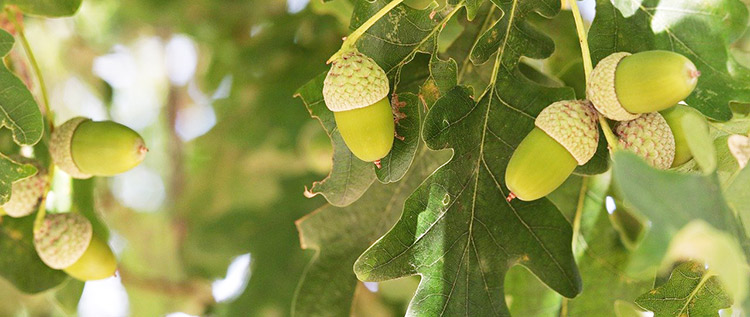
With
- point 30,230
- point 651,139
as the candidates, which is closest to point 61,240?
point 30,230

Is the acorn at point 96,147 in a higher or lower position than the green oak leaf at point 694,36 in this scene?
lower

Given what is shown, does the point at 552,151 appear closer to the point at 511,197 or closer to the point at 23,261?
the point at 511,197

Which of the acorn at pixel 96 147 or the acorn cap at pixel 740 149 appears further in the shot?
the acorn at pixel 96 147

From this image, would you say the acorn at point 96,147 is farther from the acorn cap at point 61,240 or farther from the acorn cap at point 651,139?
the acorn cap at point 651,139

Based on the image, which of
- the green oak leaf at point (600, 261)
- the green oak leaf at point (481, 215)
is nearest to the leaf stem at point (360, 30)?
the green oak leaf at point (481, 215)

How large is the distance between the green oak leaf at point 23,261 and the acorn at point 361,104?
0.70m

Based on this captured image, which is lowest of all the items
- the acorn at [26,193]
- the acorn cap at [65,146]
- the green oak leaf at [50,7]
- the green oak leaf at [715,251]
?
the acorn at [26,193]

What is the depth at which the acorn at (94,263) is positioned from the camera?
139 cm

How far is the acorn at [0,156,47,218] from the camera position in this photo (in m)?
1.35

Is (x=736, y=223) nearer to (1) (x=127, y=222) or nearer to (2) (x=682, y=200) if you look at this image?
(2) (x=682, y=200)

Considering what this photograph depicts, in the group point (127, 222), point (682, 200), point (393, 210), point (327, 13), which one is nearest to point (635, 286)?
point (393, 210)

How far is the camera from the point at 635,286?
5.05 ft

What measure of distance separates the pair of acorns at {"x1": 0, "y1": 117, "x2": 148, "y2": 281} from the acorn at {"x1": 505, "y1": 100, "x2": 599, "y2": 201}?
647 mm

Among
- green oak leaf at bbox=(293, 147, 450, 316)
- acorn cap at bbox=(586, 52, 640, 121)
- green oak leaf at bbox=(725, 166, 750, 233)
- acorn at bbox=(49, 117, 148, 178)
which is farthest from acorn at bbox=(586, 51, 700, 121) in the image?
acorn at bbox=(49, 117, 148, 178)
